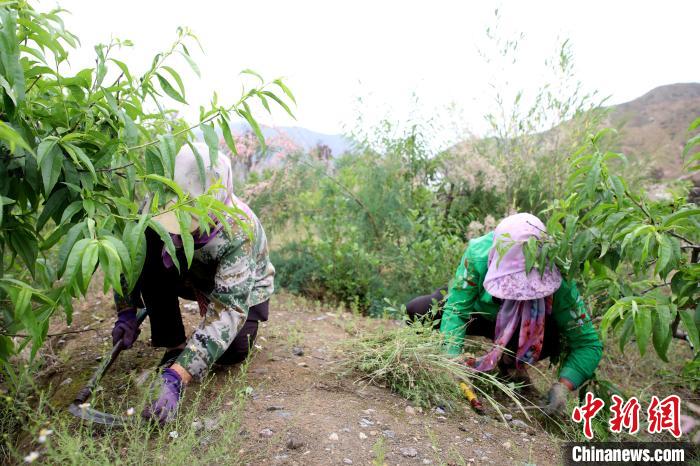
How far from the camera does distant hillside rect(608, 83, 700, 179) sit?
10086 millimetres

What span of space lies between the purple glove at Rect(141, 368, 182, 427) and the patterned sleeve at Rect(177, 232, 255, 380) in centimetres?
10

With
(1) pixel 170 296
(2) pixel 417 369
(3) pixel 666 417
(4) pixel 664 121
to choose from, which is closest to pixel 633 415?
(3) pixel 666 417

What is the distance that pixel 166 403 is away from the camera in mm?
2004

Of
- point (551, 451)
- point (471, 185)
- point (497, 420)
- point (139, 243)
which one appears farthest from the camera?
point (471, 185)

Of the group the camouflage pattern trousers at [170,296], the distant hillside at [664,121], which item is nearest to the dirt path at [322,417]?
the camouflage pattern trousers at [170,296]

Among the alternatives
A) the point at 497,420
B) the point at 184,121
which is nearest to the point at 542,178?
the point at 497,420

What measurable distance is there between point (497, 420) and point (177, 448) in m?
1.50

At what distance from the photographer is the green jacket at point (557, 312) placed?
282 centimetres

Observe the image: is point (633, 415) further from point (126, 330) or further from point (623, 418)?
point (126, 330)

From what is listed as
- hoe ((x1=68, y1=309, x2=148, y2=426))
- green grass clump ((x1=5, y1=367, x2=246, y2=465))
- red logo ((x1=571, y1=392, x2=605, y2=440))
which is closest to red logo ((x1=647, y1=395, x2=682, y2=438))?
red logo ((x1=571, y1=392, x2=605, y2=440))

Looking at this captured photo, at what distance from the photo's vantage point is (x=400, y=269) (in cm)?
425

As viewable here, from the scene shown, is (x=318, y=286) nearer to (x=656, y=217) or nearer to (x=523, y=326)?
(x=523, y=326)

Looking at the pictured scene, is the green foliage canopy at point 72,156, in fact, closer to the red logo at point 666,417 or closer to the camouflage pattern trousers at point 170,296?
the camouflage pattern trousers at point 170,296

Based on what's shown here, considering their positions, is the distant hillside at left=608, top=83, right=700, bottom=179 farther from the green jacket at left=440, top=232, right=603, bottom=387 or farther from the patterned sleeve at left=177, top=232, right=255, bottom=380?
the patterned sleeve at left=177, top=232, right=255, bottom=380
